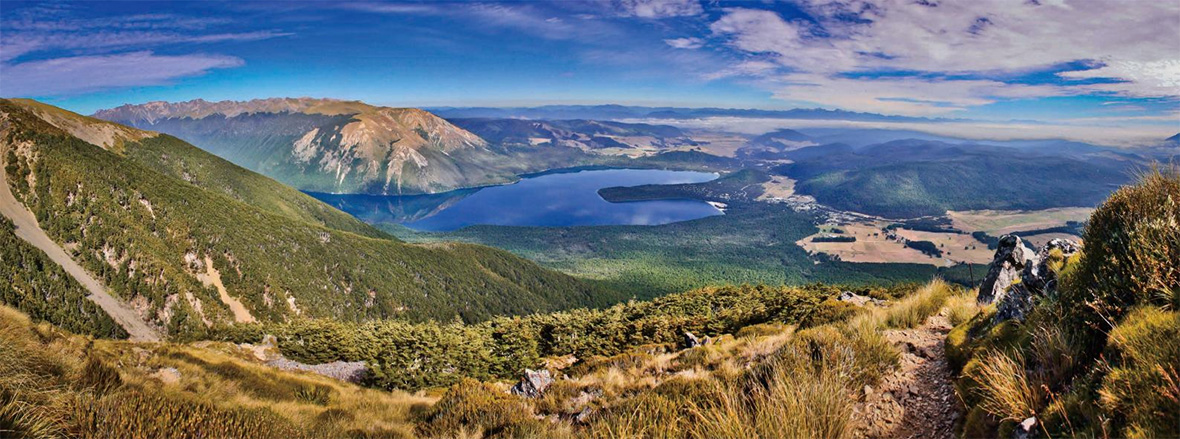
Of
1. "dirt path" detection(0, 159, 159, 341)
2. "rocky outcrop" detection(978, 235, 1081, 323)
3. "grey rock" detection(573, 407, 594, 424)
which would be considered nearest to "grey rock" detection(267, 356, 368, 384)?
"grey rock" detection(573, 407, 594, 424)

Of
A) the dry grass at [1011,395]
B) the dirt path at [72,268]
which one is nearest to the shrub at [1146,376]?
the dry grass at [1011,395]

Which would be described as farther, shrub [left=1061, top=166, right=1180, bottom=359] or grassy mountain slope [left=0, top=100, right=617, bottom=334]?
grassy mountain slope [left=0, top=100, right=617, bottom=334]

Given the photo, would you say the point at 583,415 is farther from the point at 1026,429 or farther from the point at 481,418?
the point at 1026,429

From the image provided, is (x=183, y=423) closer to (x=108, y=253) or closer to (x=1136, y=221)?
(x=1136, y=221)

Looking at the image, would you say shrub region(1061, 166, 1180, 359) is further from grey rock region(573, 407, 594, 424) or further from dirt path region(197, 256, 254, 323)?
dirt path region(197, 256, 254, 323)

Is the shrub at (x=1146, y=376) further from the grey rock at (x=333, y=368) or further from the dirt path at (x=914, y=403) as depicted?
the grey rock at (x=333, y=368)

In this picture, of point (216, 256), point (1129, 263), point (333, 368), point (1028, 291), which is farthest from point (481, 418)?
point (216, 256)

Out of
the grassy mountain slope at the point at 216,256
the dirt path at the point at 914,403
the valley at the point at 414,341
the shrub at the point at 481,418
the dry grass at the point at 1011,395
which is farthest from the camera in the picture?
the grassy mountain slope at the point at 216,256
